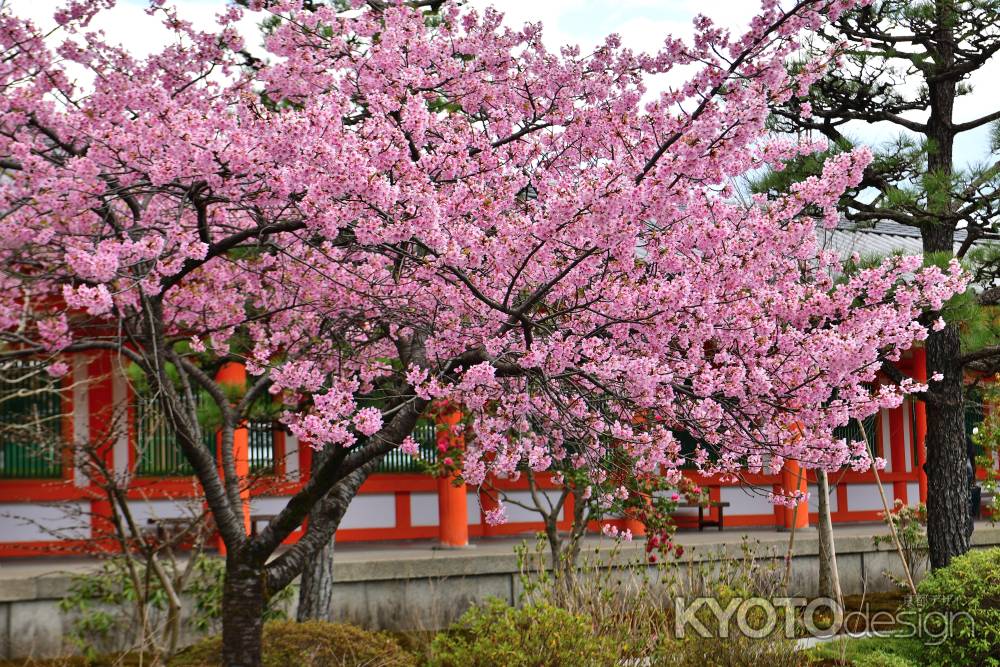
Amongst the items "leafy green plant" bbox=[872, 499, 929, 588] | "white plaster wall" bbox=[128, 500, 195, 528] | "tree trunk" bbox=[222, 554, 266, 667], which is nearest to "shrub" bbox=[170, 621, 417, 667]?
"tree trunk" bbox=[222, 554, 266, 667]

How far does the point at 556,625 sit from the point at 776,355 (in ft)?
7.17

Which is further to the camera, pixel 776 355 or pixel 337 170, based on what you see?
pixel 776 355

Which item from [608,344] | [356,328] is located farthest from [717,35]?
[356,328]

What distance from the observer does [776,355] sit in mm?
6637

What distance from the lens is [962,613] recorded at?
26.6ft

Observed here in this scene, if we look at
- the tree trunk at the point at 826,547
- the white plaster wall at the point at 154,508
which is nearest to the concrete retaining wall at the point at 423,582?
the tree trunk at the point at 826,547

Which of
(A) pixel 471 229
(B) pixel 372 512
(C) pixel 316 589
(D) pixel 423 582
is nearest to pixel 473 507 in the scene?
(B) pixel 372 512

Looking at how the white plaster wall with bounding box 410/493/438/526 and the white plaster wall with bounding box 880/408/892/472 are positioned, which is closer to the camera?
the white plaster wall with bounding box 410/493/438/526

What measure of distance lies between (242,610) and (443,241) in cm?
287

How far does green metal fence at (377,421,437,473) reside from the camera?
44.2 ft

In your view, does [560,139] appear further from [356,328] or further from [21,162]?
[21,162]

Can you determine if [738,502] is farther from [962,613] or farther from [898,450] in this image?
[962,613]

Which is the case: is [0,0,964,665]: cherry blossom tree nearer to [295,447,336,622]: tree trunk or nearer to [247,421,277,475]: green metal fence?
[295,447,336,622]: tree trunk

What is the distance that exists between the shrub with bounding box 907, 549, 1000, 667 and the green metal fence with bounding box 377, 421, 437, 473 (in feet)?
21.7
